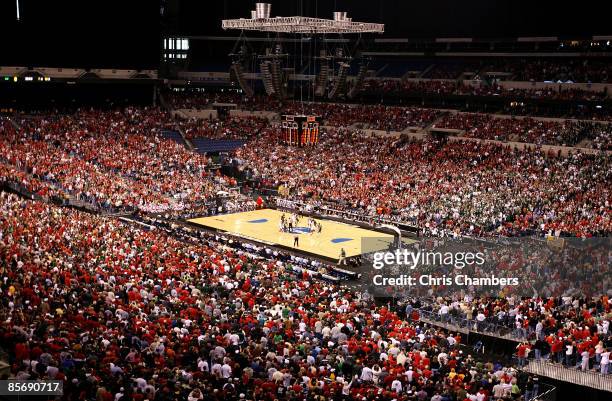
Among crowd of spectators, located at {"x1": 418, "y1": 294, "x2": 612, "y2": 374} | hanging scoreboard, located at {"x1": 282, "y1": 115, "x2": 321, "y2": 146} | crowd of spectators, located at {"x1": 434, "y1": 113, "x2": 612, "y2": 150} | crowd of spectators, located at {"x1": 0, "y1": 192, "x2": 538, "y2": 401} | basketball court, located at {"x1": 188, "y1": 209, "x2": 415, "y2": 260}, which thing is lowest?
basketball court, located at {"x1": 188, "y1": 209, "x2": 415, "y2": 260}

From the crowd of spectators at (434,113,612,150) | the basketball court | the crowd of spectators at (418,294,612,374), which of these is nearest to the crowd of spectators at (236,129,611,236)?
the crowd of spectators at (434,113,612,150)

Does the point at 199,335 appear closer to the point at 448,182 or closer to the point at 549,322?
the point at 549,322

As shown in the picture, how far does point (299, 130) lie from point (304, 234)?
24.5 ft

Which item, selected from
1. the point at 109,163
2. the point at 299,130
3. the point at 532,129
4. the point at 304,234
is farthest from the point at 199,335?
the point at 532,129

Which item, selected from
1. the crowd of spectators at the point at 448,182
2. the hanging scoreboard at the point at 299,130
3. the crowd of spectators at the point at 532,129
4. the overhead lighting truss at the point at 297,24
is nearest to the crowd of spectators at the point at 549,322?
the crowd of spectators at the point at 448,182

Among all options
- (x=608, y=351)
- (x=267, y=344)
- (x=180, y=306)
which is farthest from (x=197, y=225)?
(x=608, y=351)

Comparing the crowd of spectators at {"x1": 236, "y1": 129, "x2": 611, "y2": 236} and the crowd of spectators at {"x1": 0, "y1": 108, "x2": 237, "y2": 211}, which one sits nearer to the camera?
the crowd of spectators at {"x1": 236, "y1": 129, "x2": 611, "y2": 236}

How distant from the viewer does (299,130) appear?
2828 centimetres

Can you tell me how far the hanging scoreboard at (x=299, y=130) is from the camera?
28250mm

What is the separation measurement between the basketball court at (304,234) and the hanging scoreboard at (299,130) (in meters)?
5.31

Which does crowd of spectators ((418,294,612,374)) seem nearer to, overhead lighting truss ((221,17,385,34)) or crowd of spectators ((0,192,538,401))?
crowd of spectators ((0,192,538,401))

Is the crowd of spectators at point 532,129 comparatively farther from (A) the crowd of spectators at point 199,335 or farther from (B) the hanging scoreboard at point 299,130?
(A) the crowd of spectators at point 199,335

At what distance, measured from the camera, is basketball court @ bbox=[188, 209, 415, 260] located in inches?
1216

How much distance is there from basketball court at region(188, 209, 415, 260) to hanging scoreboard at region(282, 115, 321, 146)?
531 cm
